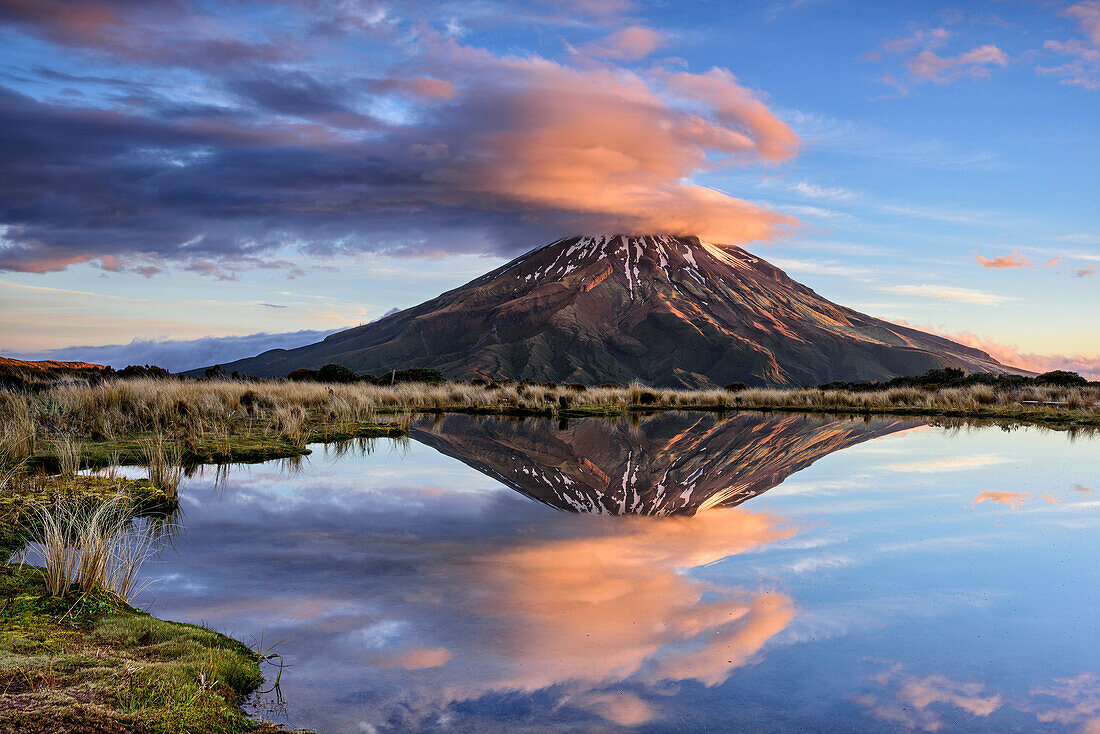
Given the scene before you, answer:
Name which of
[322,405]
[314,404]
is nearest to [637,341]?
[314,404]

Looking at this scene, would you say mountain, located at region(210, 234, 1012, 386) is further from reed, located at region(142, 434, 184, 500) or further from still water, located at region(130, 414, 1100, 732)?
still water, located at region(130, 414, 1100, 732)

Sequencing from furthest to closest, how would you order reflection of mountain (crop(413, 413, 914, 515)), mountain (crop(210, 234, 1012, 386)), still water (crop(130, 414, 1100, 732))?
mountain (crop(210, 234, 1012, 386)) < reflection of mountain (crop(413, 413, 914, 515)) < still water (crop(130, 414, 1100, 732))

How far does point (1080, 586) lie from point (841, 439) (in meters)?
13.3

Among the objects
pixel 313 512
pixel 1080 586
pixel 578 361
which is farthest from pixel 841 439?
pixel 578 361

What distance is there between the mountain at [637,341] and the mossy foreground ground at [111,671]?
13357 centimetres

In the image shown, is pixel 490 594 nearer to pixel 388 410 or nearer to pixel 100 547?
pixel 100 547

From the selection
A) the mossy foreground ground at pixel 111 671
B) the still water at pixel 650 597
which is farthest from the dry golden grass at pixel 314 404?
the mossy foreground ground at pixel 111 671

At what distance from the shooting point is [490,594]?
5.50 meters

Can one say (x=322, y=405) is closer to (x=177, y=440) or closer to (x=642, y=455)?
(x=177, y=440)

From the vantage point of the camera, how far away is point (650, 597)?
18.0ft

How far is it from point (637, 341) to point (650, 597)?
16846 centimetres

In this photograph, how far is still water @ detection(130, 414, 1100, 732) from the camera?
383 cm

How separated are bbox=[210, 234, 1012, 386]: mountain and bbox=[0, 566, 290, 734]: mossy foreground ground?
134 m

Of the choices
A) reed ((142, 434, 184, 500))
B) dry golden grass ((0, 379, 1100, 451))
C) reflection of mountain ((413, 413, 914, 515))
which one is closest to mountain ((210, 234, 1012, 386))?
dry golden grass ((0, 379, 1100, 451))
